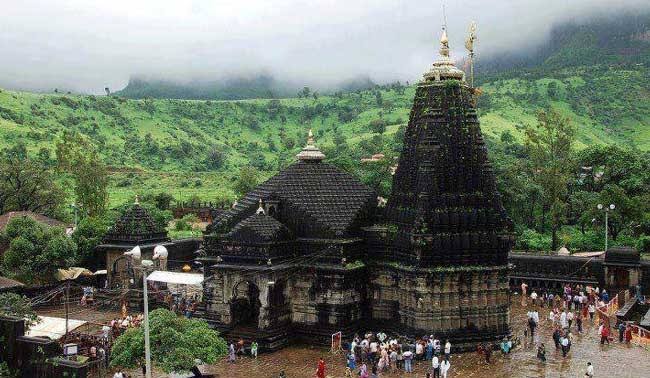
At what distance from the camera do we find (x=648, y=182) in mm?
46844

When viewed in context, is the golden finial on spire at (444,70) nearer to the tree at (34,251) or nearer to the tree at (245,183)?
the tree at (34,251)

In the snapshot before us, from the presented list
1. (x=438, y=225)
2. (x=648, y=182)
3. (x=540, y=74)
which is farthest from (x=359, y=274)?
(x=540, y=74)

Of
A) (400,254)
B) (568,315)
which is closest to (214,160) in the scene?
(400,254)

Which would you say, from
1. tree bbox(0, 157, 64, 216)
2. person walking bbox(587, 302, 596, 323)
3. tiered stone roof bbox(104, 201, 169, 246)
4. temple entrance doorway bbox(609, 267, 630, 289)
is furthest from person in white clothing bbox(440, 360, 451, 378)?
tree bbox(0, 157, 64, 216)

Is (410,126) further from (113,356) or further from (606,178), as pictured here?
(606,178)

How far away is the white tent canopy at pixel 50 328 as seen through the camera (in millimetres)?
23750

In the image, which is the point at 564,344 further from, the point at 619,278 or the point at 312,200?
the point at 312,200

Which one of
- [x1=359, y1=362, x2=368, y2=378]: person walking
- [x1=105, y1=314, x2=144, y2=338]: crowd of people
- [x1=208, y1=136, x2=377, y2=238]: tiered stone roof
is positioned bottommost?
[x1=359, y1=362, x2=368, y2=378]: person walking

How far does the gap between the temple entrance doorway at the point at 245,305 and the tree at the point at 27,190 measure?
1156 inches

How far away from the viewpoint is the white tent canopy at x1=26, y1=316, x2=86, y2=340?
77.9ft

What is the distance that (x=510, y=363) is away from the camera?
2336 centimetres

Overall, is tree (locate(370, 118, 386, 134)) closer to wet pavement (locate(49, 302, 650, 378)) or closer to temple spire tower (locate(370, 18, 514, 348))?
temple spire tower (locate(370, 18, 514, 348))

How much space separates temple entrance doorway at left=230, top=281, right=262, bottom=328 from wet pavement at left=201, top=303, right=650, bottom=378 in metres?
2.48

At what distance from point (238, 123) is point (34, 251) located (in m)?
90.8
